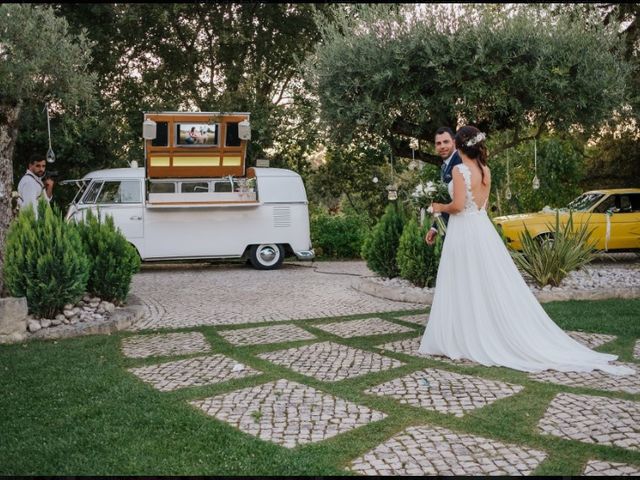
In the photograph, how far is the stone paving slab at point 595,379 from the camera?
4574 millimetres

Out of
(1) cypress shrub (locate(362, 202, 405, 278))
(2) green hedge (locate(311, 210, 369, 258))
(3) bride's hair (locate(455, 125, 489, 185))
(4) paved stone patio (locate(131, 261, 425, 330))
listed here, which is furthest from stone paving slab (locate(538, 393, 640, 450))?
(2) green hedge (locate(311, 210, 369, 258))

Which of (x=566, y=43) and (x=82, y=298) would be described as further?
(x=566, y=43)

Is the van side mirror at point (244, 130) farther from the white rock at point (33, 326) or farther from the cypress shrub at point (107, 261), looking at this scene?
the white rock at point (33, 326)

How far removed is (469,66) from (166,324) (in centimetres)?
526

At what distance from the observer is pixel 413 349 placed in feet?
19.4

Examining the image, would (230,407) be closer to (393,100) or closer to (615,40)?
(393,100)

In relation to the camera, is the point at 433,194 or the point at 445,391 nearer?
the point at 445,391

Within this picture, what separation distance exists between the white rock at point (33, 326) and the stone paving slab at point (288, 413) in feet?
10.0

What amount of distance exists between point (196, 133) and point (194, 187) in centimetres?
130

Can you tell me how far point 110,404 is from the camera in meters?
4.28

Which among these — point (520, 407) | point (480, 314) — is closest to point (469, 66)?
point (480, 314)

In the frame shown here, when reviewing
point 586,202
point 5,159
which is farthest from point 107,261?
point 586,202

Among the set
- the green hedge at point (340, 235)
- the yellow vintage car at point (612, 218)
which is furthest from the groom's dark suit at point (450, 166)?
the green hedge at point (340, 235)

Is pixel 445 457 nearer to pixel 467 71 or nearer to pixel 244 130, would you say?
pixel 467 71
